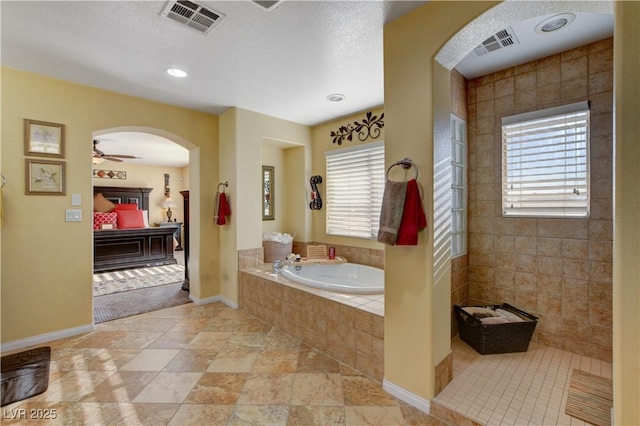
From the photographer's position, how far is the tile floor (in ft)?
5.71

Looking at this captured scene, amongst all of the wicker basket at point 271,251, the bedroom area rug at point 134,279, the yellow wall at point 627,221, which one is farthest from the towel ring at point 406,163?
the bedroom area rug at point 134,279

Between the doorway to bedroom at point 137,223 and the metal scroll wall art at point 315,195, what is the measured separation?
6.31ft

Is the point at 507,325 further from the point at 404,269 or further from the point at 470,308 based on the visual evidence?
the point at 404,269

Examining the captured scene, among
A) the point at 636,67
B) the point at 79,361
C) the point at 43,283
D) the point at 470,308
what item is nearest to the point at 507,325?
the point at 470,308

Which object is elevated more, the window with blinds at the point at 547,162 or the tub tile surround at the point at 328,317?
the window with blinds at the point at 547,162

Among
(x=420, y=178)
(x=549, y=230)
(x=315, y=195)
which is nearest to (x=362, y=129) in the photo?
(x=315, y=195)

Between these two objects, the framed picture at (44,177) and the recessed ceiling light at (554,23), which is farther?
the framed picture at (44,177)

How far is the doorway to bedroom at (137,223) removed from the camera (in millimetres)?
4016

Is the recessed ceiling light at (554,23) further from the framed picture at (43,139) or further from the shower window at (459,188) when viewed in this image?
the framed picture at (43,139)

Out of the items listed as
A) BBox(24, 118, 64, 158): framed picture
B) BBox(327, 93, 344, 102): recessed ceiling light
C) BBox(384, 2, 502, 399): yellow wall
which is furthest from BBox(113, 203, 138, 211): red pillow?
BBox(384, 2, 502, 399): yellow wall

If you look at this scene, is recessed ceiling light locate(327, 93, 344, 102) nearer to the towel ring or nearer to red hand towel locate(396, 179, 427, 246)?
the towel ring

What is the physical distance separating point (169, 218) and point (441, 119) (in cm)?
867

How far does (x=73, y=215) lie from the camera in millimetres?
2869

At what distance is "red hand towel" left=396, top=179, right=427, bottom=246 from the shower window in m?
0.98
